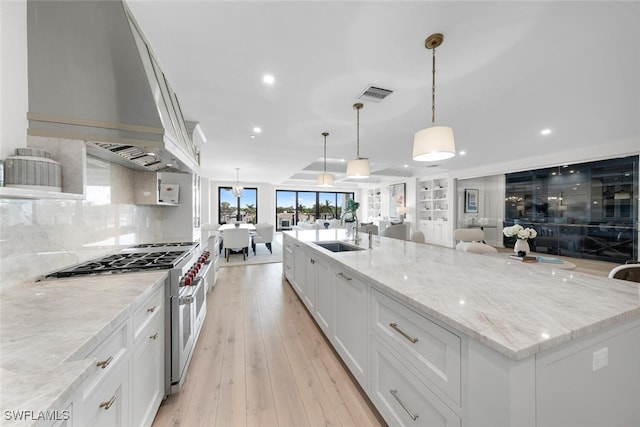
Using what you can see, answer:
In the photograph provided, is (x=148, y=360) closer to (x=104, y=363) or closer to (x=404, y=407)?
(x=104, y=363)

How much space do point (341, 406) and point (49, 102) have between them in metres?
2.57

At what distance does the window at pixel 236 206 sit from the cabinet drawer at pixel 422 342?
32.4 feet

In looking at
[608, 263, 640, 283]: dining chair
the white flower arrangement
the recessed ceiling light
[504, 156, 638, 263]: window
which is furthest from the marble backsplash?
[504, 156, 638, 263]: window

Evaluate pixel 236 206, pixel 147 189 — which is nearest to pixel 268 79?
pixel 147 189

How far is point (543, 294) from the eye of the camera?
1.13m

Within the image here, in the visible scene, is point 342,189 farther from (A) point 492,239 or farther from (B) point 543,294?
(B) point 543,294

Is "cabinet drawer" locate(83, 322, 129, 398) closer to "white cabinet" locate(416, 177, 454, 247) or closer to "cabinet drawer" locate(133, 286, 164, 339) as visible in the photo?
"cabinet drawer" locate(133, 286, 164, 339)

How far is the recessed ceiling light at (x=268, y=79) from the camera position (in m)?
2.17

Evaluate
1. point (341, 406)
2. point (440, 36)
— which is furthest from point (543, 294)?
point (440, 36)

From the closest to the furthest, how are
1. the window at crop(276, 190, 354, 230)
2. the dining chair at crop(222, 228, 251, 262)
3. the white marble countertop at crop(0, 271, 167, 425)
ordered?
the white marble countertop at crop(0, 271, 167, 425) < the dining chair at crop(222, 228, 251, 262) < the window at crop(276, 190, 354, 230)

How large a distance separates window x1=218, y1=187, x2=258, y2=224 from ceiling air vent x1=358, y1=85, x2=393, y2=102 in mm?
8743

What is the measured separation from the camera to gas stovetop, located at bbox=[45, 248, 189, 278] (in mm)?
1389

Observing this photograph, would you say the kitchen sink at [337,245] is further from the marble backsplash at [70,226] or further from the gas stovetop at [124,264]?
the marble backsplash at [70,226]

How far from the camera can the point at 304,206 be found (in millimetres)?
11859
